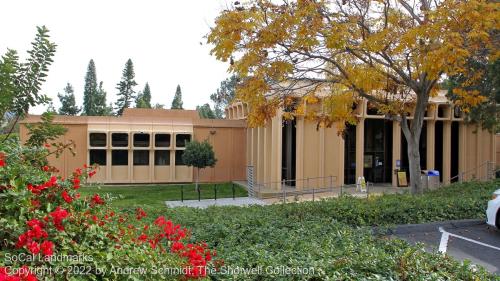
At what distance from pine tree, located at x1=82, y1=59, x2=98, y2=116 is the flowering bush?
58091 mm

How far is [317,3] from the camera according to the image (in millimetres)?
9992

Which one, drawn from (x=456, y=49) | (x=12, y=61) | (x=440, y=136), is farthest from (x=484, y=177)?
(x=12, y=61)

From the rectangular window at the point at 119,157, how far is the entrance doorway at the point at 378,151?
1387 centimetres

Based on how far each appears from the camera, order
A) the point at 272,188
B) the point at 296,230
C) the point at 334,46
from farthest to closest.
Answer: the point at 272,188
the point at 334,46
the point at 296,230

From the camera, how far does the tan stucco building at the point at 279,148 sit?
69.7ft

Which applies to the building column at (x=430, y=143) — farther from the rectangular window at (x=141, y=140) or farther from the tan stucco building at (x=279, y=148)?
the rectangular window at (x=141, y=140)

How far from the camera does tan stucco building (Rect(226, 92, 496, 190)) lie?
Answer: 21.0 meters

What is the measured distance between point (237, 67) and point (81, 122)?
17869 mm

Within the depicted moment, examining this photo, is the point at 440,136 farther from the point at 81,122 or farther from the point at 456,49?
the point at 81,122

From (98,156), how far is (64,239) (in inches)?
928

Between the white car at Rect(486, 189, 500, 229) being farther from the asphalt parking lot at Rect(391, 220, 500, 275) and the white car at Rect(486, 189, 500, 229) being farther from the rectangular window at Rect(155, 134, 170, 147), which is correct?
the rectangular window at Rect(155, 134, 170, 147)

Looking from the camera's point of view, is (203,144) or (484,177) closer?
(203,144)

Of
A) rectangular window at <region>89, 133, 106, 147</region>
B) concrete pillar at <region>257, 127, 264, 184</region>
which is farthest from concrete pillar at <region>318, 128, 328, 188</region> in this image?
rectangular window at <region>89, 133, 106, 147</region>

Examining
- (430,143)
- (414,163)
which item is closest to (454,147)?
(430,143)
